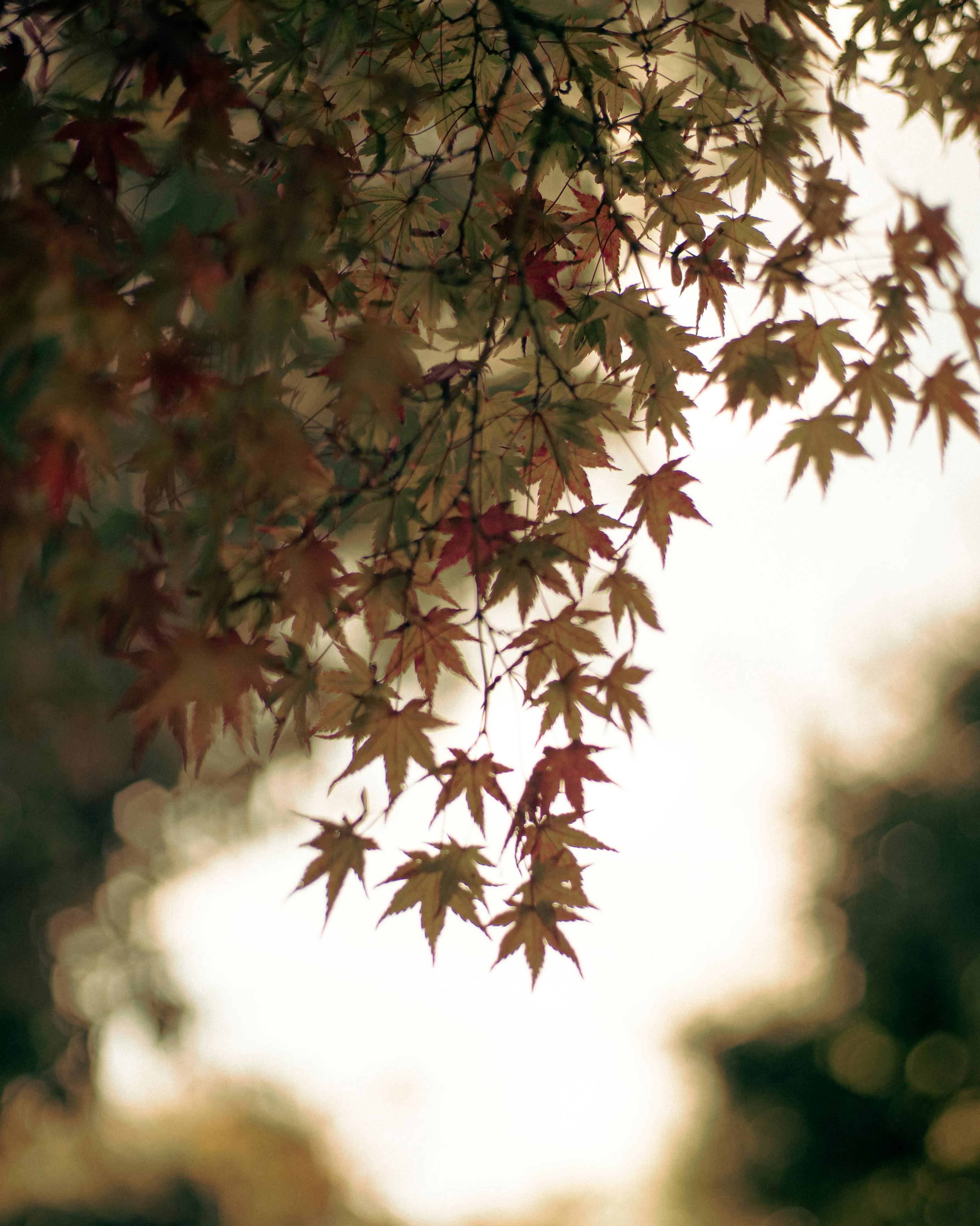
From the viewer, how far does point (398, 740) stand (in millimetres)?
1239

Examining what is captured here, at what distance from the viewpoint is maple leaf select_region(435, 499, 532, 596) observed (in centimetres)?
122

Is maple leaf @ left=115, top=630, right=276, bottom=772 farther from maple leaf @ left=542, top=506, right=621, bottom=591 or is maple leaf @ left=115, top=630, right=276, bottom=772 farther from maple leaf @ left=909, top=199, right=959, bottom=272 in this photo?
maple leaf @ left=909, top=199, right=959, bottom=272

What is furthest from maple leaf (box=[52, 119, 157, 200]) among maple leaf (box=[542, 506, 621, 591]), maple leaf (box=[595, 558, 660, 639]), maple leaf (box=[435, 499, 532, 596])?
maple leaf (box=[595, 558, 660, 639])

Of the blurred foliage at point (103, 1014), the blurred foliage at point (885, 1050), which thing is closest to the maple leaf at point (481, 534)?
the blurred foliage at point (103, 1014)

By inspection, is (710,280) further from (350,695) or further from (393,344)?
(350,695)

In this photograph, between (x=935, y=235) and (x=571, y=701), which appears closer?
(x=935, y=235)

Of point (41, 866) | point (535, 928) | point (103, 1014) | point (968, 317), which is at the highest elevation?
point (41, 866)

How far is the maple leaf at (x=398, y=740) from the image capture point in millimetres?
1224

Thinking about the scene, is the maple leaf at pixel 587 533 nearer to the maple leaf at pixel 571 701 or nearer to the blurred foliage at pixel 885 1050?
the maple leaf at pixel 571 701

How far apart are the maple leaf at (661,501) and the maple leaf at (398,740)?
444 millimetres

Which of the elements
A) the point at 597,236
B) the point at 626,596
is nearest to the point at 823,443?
the point at 626,596

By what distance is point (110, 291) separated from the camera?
1.04 meters

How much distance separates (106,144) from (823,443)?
100 cm

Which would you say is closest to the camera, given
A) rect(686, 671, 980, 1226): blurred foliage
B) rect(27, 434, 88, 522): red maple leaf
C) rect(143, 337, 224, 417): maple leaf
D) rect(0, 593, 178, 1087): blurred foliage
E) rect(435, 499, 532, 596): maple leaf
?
A: rect(27, 434, 88, 522): red maple leaf
